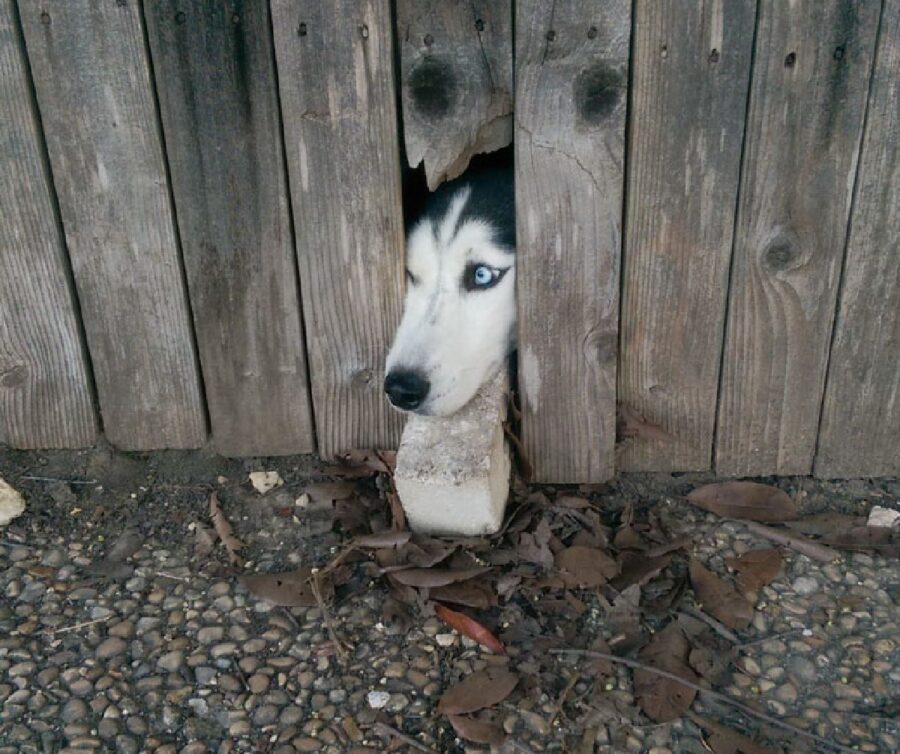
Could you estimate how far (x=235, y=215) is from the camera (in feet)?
9.12

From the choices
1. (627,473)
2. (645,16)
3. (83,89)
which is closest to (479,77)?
(645,16)

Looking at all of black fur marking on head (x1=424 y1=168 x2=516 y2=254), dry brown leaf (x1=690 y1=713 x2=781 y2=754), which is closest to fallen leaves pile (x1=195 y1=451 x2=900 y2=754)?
dry brown leaf (x1=690 y1=713 x2=781 y2=754)

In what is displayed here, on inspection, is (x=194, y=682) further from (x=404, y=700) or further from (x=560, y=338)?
(x=560, y=338)

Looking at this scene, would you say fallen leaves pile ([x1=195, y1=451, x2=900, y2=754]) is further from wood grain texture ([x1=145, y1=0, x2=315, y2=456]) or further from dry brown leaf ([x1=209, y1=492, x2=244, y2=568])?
wood grain texture ([x1=145, y1=0, x2=315, y2=456])

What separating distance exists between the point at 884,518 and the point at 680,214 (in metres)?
1.20

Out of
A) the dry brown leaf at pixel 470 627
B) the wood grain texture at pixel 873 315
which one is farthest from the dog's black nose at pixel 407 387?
the wood grain texture at pixel 873 315

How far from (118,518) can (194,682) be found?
80 cm

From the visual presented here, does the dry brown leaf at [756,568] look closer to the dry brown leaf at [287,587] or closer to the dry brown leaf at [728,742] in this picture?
the dry brown leaf at [728,742]

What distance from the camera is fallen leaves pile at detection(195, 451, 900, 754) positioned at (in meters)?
2.33

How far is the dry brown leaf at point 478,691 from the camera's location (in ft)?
7.54

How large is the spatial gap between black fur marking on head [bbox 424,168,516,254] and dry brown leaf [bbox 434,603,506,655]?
1.12 meters

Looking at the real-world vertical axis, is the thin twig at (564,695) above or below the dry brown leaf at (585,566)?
below

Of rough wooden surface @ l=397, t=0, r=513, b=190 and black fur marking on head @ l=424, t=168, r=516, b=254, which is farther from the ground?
rough wooden surface @ l=397, t=0, r=513, b=190

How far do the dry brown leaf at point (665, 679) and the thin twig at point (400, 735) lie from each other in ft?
1.80
